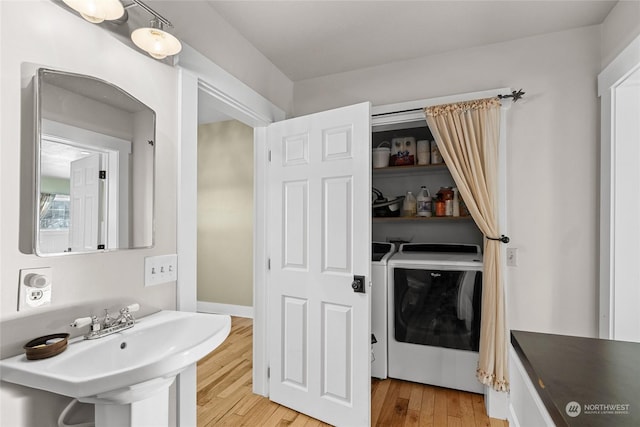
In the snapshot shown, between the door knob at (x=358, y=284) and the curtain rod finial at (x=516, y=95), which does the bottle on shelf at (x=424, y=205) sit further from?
the door knob at (x=358, y=284)

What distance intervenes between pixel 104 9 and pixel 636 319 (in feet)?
10.0

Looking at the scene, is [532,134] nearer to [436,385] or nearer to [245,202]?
[436,385]

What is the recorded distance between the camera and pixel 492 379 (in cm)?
199

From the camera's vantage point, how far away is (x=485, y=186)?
6.87 feet

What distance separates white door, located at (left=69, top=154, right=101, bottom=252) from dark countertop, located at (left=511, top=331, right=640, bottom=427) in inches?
60.0

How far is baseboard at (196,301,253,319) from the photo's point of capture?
13.1 ft

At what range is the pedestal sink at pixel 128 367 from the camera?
0.86 m

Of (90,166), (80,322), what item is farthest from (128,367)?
(90,166)

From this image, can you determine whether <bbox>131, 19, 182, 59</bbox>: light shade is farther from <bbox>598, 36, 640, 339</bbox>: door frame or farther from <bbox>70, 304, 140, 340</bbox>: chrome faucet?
<bbox>598, 36, 640, 339</bbox>: door frame

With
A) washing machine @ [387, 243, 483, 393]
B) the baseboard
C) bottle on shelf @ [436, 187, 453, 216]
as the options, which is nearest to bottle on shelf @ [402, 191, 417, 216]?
bottle on shelf @ [436, 187, 453, 216]

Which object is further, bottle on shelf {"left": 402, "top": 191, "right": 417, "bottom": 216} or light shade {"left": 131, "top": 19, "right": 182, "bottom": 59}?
bottle on shelf {"left": 402, "top": 191, "right": 417, "bottom": 216}

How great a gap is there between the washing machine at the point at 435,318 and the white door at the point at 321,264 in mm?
715

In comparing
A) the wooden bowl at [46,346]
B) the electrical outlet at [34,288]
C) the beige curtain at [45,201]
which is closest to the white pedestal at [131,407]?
the wooden bowl at [46,346]
